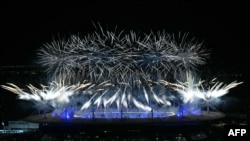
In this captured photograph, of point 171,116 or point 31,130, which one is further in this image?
point 31,130

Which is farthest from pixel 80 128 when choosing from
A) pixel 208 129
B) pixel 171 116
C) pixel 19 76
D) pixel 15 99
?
pixel 19 76

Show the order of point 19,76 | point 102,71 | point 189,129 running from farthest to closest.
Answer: point 19,76, point 189,129, point 102,71

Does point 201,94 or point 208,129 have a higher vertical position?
point 201,94

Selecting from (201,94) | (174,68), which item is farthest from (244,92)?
(174,68)

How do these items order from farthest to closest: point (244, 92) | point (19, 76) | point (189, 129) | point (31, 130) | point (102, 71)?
point (19, 76), point (244, 92), point (31, 130), point (189, 129), point (102, 71)

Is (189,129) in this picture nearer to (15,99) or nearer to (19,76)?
(15,99)

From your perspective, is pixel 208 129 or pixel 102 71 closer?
pixel 102 71

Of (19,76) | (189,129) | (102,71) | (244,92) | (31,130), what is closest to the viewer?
(102,71)

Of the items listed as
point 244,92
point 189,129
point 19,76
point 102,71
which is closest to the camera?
point 102,71

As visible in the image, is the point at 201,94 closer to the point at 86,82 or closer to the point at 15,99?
the point at 86,82

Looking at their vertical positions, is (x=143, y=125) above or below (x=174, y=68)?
below
